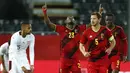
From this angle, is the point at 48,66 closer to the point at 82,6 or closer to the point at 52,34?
the point at 52,34

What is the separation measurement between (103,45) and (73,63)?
74.6 inches

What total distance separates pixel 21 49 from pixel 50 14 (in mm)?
9105

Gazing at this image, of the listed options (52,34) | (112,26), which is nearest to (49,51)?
(52,34)

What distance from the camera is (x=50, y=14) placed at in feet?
74.6

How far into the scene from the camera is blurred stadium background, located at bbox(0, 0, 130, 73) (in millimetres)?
19906

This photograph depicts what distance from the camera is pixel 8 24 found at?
20516 mm

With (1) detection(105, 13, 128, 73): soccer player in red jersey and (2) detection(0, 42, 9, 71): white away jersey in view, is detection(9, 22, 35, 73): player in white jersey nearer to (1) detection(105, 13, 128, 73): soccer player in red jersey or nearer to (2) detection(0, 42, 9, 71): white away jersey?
(2) detection(0, 42, 9, 71): white away jersey

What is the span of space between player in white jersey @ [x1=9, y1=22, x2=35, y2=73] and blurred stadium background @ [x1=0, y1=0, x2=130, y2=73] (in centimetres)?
442

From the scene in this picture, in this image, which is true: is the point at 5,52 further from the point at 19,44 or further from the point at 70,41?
the point at 19,44

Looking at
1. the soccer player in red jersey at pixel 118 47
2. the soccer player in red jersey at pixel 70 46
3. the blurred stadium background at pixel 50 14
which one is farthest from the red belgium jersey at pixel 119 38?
the blurred stadium background at pixel 50 14

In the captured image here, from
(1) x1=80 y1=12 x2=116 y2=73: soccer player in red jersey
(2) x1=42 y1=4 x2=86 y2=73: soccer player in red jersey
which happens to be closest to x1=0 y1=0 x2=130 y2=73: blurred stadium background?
(2) x1=42 y1=4 x2=86 y2=73: soccer player in red jersey

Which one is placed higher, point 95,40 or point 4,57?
point 95,40

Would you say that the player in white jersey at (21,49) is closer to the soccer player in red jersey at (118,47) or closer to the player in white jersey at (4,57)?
the player in white jersey at (4,57)

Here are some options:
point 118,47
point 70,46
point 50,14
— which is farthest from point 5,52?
point 50,14
